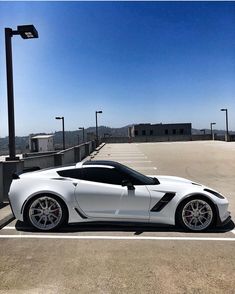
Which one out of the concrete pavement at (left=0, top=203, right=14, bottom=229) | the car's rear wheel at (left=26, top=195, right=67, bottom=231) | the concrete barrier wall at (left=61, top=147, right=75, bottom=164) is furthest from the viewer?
the concrete barrier wall at (left=61, top=147, right=75, bottom=164)

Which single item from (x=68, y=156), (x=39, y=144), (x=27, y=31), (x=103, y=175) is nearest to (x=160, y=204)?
(x=103, y=175)

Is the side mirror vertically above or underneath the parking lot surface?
above

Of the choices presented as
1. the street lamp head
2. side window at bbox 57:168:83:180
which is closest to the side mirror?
side window at bbox 57:168:83:180

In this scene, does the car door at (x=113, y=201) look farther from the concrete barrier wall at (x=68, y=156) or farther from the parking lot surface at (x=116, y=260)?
the concrete barrier wall at (x=68, y=156)

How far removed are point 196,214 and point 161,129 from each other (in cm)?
10252

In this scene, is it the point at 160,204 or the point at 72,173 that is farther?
the point at 72,173

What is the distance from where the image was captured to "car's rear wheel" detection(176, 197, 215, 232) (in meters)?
6.80

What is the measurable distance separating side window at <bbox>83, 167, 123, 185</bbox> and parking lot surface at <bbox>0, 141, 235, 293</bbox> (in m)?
0.83

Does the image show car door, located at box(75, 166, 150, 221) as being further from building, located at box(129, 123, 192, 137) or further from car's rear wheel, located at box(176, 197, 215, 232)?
building, located at box(129, 123, 192, 137)

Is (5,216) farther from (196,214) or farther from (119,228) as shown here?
(196,214)

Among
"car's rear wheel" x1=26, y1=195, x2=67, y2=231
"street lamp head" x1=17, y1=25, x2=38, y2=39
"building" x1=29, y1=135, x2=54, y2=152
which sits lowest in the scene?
"car's rear wheel" x1=26, y1=195, x2=67, y2=231

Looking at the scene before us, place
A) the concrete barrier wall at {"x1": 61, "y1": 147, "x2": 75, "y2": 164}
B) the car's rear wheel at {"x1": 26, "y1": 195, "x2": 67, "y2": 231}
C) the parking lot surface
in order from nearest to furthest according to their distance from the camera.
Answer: the parking lot surface, the car's rear wheel at {"x1": 26, "y1": 195, "x2": 67, "y2": 231}, the concrete barrier wall at {"x1": 61, "y1": 147, "x2": 75, "y2": 164}

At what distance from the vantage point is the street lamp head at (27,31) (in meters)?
9.80

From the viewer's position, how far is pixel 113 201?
686 centimetres
